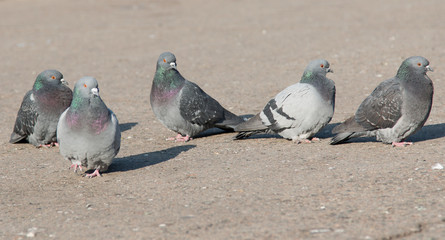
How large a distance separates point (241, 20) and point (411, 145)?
10.3 metres

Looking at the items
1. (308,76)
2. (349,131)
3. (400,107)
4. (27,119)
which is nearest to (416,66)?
(400,107)

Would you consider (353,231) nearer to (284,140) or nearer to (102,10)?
(284,140)

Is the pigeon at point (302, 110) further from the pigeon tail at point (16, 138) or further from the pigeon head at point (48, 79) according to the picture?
the pigeon tail at point (16, 138)

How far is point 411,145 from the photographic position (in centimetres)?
661

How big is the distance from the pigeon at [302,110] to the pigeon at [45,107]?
80.8 inches

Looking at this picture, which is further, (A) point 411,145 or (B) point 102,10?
(B) point 102,10

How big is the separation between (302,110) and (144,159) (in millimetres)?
1745

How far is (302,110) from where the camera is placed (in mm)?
6844

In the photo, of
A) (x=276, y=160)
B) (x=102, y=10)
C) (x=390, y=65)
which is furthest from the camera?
(x=102, y=10)

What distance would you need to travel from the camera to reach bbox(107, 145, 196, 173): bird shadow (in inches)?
256

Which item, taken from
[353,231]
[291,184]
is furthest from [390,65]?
[353,231]

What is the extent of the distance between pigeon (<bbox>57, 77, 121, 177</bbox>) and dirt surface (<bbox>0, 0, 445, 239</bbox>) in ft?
1.04

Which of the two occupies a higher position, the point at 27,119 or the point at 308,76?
the point at 308,76

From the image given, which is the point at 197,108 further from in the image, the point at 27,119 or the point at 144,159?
the point at 27,119
